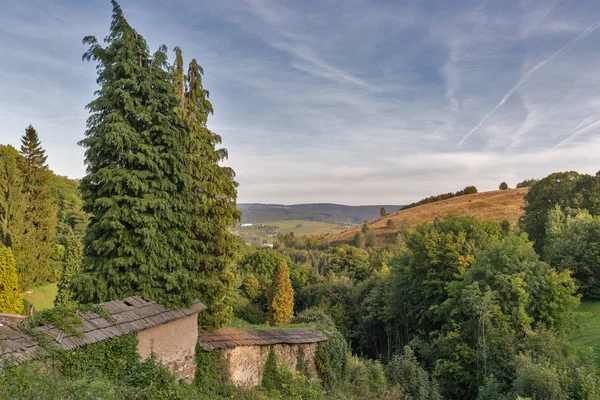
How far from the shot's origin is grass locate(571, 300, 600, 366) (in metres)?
18.1

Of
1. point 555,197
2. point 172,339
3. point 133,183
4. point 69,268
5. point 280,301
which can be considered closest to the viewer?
point 172,339

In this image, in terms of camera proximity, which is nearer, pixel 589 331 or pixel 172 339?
pixel 172 339

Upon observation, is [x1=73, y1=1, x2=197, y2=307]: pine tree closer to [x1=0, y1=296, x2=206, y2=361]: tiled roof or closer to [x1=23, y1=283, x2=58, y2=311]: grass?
[x1=0, y1=296, x2=206, y2=361]: tiled roof

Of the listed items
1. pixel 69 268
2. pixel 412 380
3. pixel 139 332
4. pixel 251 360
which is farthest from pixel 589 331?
pixel 69 268

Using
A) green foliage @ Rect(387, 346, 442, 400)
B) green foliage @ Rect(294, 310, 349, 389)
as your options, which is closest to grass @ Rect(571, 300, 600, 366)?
green foliage @ Rect(387, 346, 442, 400)

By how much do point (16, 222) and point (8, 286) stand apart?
27.5 feet

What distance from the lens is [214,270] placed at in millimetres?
13352

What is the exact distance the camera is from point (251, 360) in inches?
492

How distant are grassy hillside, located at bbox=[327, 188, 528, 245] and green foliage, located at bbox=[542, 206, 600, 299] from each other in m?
40.6

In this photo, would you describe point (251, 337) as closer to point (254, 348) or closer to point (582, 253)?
point (254, 348)

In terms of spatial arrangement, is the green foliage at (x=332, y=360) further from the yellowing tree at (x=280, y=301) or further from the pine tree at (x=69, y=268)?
the yellowing tree at (x=280, y=301)

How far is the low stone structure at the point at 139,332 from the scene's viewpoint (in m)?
5.82

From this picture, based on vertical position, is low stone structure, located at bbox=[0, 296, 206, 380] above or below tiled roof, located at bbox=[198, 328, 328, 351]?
above

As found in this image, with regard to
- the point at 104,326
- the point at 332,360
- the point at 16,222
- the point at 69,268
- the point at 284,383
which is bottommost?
the point at 332,360
